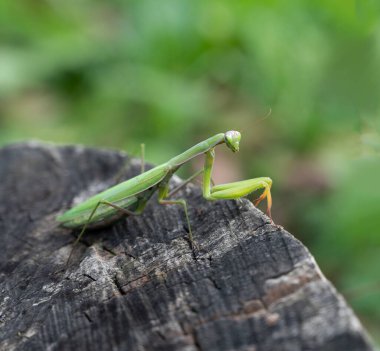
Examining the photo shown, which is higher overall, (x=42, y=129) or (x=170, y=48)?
(x=170, y=48)

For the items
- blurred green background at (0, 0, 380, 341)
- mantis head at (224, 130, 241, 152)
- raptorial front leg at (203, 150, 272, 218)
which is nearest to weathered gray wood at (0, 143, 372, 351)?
raptorial front leg at (203, 150, 272, 218)

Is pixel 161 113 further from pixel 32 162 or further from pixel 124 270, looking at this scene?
pixel 124 270

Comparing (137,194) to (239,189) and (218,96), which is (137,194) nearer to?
(239,189)

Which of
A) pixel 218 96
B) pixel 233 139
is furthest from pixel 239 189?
pixel 218 96

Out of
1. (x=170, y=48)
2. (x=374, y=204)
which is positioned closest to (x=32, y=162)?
(x=374, y=204)

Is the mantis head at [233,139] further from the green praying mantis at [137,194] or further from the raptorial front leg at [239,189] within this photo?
the raptorial front leg at [239,189]

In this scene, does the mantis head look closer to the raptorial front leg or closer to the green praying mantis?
the green praying mantis
